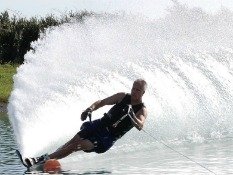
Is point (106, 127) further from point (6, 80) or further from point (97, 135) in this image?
point (6, 80)

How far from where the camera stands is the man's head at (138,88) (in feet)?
40.3

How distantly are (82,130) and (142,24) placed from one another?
1065cm

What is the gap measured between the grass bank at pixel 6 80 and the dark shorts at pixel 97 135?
25.9 m

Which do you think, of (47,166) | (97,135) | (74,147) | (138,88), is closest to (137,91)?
(138,88)

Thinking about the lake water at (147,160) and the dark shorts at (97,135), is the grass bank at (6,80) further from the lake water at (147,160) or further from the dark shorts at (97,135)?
the dark shorts at (97,135)

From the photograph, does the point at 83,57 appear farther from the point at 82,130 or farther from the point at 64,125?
the point at 82,130

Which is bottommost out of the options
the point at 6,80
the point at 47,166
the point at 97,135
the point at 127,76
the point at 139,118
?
the point at 47,166

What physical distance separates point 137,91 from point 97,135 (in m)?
0.97

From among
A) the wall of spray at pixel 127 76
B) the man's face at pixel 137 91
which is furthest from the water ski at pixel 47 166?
the wall of spray at pixel 127 76

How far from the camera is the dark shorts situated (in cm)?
1248

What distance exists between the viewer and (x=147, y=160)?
1327 centimetres

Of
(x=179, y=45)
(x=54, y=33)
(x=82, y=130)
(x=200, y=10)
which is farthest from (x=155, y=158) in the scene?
(x=200, y=10)

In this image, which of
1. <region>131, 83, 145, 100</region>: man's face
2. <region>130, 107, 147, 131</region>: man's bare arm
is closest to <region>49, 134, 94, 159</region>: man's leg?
<region>130, 107, 147, 131</region>: man's bare arm

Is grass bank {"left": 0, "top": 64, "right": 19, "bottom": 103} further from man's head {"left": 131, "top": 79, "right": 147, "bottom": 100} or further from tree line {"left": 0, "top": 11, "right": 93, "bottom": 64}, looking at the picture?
man's head {"left": 131, "top": 79, "right": 147, "bottom": 100}
